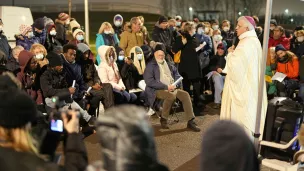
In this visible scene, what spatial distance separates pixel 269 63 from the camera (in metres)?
8.84

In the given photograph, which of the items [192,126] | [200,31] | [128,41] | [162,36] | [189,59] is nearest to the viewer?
[192,126]

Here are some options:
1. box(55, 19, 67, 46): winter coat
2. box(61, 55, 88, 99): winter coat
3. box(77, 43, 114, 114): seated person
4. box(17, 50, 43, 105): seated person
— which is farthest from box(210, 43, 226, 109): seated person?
box(17, 50, 43, 105): seated person

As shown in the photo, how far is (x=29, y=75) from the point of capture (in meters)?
6.38

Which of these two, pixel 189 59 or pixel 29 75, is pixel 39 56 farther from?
pixel 189 59

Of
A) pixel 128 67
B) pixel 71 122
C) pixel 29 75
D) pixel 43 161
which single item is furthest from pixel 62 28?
pixel 43 161

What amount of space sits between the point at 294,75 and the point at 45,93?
501cm

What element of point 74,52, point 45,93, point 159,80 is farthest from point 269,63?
point 45,93

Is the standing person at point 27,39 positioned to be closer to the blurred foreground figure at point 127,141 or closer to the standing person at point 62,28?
the standing person at point 62,28

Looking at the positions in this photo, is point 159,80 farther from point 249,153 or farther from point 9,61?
point 249,153

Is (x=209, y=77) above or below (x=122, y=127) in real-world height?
below

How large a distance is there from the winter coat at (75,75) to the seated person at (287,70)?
4.00 meters

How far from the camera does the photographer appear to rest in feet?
7.73

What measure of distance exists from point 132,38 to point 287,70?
10.9 ft

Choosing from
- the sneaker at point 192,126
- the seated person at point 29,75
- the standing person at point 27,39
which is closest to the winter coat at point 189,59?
the sneaker at point 192,126
